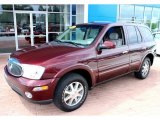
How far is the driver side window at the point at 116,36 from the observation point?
14.9ft

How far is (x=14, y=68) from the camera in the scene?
3.81 m

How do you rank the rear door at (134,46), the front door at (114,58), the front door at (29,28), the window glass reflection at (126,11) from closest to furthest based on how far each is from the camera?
1. the front door at (114,58)
2. the rear door at (134,46)
3. the front door at (29,28)
4. the window glass reflection at (126,11)

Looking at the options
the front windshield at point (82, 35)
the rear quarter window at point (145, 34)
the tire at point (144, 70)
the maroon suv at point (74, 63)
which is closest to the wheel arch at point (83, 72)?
the maroon suv at point (74, 63)

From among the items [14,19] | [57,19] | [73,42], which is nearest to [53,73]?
[73,42]

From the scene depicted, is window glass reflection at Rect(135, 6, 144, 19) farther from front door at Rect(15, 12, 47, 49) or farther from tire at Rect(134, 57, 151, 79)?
tire at Rect(134, 57, 151, 79)

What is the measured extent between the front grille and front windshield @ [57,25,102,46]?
56.8 inches

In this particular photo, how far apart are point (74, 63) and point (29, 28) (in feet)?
28.9

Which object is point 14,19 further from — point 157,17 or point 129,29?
point 157,17

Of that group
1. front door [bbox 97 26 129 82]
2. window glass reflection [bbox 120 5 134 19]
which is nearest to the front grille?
front door [bbox 97 26 129 82]

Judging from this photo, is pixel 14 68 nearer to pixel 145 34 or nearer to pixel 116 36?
pixel 116 36

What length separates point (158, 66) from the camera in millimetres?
7926

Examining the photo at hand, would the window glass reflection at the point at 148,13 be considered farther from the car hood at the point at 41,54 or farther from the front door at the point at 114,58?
the car hood at the point at 41,54

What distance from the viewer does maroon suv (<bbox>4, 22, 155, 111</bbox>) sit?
11.1 ft

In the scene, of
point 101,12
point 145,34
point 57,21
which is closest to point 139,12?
point 101,12
